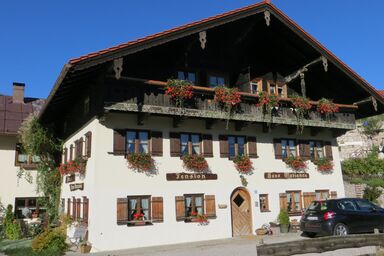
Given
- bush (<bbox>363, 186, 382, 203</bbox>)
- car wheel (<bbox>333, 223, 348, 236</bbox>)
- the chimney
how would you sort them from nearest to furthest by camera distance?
car wheel (<bbox>333, 223, 348, 236</bbox>), bush (<bbox>363, 186, 382, 203</bbox>), the chimney

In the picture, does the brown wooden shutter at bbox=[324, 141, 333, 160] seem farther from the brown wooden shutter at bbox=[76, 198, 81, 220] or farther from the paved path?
the brown wooden shutter at bbox=[76, 198, 81, 220]

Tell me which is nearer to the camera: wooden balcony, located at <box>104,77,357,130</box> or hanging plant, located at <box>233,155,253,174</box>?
wooden balcony, located at <box>104,77,357,130</box>

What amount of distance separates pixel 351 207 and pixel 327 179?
17.1 feet

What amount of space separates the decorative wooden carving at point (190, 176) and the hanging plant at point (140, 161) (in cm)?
97

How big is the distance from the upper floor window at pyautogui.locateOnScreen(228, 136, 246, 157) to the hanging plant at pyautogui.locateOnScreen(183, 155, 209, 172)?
1.63 metres

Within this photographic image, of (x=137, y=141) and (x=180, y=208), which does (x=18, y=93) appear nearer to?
(x=137, y=141)

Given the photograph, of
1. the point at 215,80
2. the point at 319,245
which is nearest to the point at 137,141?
the point at 215,80

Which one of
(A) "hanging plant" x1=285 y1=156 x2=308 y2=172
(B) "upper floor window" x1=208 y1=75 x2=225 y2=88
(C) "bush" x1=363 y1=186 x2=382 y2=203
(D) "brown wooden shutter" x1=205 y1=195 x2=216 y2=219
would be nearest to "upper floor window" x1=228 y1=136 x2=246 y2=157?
(D) "brown wooden shutter" x1=205 y1=195 x2=216 y2=219

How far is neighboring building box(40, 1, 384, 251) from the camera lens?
1382 cm

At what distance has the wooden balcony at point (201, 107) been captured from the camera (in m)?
13.6

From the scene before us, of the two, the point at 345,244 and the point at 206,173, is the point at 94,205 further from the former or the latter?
the point at 345,244

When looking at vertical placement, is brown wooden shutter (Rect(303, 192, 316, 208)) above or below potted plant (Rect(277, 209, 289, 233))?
above

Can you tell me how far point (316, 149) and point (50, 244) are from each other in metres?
12.8

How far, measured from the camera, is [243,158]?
16484mm
